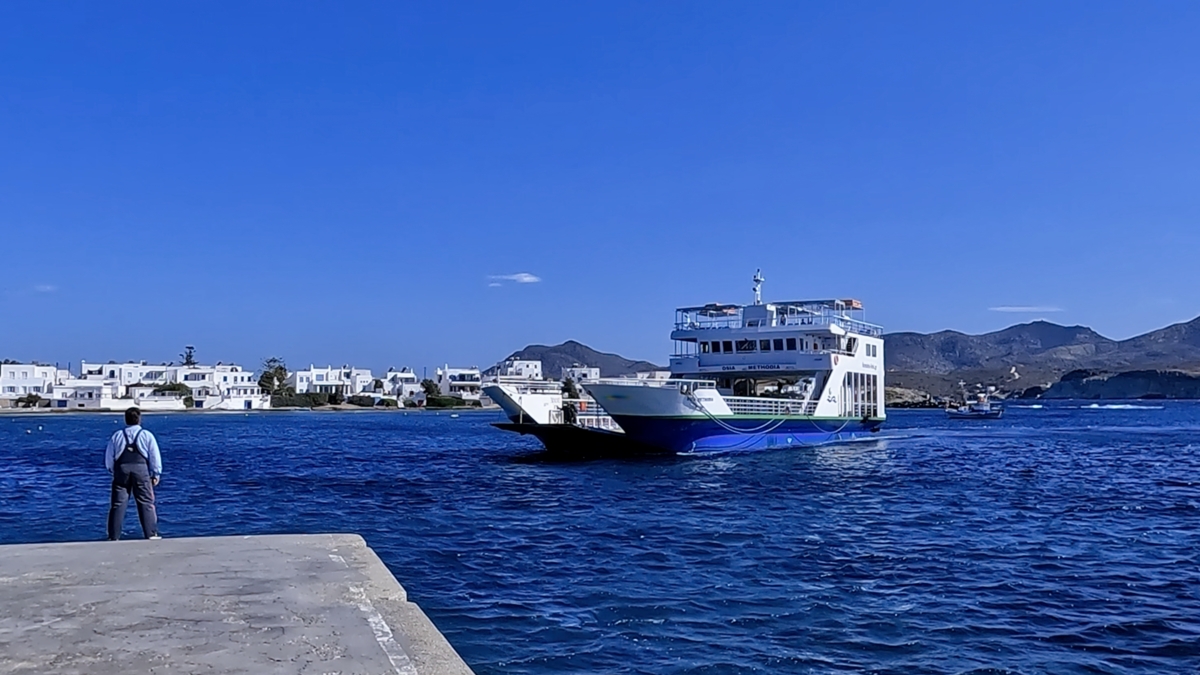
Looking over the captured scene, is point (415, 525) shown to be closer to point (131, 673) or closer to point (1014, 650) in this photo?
point (1014, 650)

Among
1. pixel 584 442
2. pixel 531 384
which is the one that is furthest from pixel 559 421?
pixel 584 442

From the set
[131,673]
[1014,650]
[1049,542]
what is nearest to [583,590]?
[1014,650]

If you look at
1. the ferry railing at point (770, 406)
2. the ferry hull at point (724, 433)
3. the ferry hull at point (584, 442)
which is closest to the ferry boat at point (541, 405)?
the ferry hull at point (584, 442)

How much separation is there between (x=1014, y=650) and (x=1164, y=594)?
3.83 m

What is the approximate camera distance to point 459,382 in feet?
575

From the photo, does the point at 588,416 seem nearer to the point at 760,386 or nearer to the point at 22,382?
the point at 760,386

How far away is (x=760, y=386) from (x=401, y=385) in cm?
13504

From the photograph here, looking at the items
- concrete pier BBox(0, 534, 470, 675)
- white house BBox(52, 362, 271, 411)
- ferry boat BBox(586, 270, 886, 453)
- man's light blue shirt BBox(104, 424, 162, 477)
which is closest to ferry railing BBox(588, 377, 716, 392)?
ferry boat BBox(586, 270, 886, 453)

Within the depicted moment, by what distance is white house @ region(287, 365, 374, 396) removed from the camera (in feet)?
545

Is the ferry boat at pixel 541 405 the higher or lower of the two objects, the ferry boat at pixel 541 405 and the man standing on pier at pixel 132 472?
the higher

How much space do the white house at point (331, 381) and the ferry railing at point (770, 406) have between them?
135 metres

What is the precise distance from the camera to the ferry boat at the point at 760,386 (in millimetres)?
32969

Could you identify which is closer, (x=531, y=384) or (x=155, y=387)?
(x=531, y=384)

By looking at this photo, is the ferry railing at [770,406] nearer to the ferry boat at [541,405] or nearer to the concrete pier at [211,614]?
the ferry boat at [541,405]
